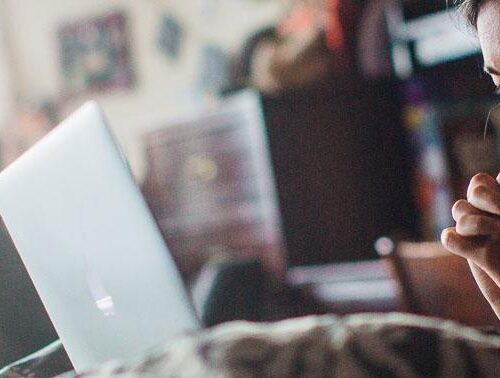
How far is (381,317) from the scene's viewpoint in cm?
46

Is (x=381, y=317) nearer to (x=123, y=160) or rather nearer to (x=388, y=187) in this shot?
(x=123, y=160)

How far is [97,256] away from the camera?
0.85 metres

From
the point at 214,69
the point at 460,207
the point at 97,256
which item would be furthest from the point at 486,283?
the point at 214,69

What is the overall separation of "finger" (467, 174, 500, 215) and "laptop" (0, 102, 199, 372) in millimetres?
383

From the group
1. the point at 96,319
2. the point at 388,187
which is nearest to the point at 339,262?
the point at 388,187

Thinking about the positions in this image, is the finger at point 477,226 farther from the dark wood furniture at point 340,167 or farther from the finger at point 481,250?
the dark wood furniture at point 340,167

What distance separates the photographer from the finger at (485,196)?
1.90 feet

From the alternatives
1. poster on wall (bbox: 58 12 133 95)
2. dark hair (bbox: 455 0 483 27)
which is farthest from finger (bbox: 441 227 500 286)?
poster on wall (bbox: 58 12 133 95)

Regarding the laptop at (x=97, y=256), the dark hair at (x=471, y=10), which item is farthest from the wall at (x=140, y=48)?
the laptop at (x=97, y=256)

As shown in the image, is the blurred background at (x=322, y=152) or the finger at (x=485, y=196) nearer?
the finger at (x=485, y=196)

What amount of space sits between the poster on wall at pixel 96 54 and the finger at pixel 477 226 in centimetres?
354

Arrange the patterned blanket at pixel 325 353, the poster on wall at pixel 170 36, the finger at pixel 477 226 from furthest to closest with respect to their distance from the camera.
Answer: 1. the poster on wall at pixel 170 36
2. the finger at pixel 477 226
3. the patterned blanket at pixel 325 353

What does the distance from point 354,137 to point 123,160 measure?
226 cm

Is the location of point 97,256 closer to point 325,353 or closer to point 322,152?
point 325,353
